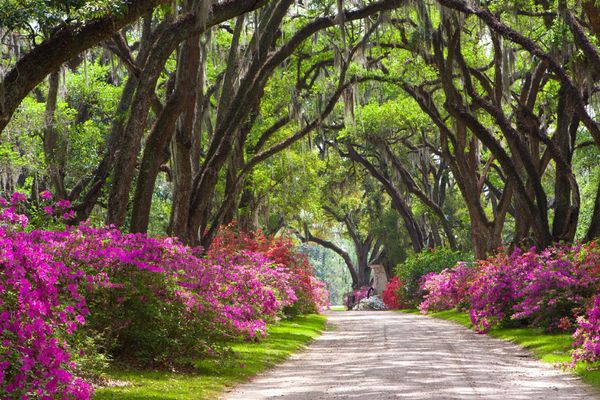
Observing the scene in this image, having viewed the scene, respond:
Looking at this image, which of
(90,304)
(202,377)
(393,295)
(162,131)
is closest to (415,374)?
(202,377)

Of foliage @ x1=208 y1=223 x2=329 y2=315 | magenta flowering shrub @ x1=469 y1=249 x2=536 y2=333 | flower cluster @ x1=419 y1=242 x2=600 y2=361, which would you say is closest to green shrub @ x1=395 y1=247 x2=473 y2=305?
foliage @ x1=208 y1=223 x2=329 y2=315

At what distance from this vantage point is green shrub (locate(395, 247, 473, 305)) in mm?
33812

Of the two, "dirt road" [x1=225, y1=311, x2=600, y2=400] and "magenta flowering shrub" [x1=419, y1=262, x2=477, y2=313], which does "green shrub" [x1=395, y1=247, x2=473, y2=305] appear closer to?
"magenta flowering shrub" [x1=419, y1=262, x2=477, y2=313]

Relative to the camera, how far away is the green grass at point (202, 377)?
8.76 metres

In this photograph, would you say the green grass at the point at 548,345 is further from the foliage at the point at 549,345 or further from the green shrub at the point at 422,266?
the green shrub at the point at 422,266

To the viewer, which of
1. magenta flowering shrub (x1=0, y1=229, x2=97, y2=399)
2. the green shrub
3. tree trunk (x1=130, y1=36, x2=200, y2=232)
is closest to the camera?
magenta flowering shrub (x1=0, y1=229, x2=97, y2=399)

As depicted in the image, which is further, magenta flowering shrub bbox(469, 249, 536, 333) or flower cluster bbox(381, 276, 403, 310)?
flower cluster bbox(381, 276, 403, 310)

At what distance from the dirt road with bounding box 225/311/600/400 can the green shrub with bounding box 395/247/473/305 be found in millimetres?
16955

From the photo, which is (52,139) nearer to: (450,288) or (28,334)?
(450,288)

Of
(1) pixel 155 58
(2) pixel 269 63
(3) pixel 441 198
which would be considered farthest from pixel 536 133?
(3) pixel 441 198

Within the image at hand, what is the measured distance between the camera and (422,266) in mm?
35375

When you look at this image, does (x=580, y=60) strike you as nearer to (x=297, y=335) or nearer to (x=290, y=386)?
(x=297, y=335)

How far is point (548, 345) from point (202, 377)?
20.8ft

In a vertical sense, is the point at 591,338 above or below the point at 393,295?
below
